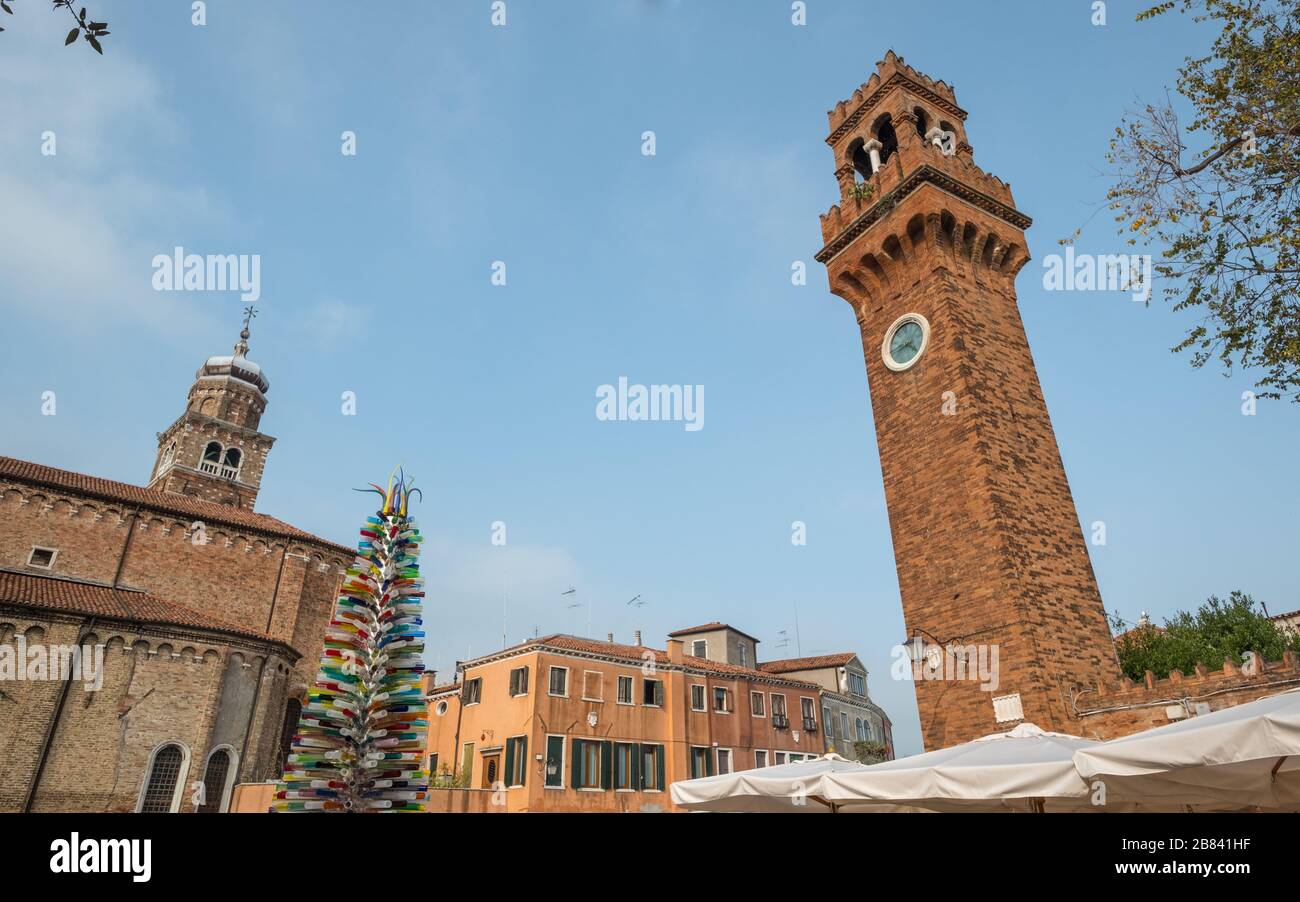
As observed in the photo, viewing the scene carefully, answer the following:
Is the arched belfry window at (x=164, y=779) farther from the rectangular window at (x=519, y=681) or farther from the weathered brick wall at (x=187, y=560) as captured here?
the rectangular window at (x=519, y=681)

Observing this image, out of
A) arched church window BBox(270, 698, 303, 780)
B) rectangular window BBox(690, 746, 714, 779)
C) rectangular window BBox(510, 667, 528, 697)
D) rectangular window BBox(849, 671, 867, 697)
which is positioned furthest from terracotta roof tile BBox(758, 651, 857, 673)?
arched church window BBox(270, 698, 303, 780)

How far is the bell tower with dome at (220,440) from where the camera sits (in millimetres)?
45219

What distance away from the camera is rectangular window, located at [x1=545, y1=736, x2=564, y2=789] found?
32.4m

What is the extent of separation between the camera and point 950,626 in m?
15.9

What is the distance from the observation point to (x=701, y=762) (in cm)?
3731

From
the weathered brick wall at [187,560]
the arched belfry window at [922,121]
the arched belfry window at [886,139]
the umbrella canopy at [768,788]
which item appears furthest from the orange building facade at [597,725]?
the arched belfry window at [922,121]

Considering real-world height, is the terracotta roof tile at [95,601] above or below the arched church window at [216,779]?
above

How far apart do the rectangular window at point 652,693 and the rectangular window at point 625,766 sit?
2384 millimetres

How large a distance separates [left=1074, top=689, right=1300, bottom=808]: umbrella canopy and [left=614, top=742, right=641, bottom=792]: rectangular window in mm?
30038

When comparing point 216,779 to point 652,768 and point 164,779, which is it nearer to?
point 164,779

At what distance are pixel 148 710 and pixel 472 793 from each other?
12393mm

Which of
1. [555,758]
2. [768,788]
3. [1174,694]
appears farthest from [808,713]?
[768,788]
